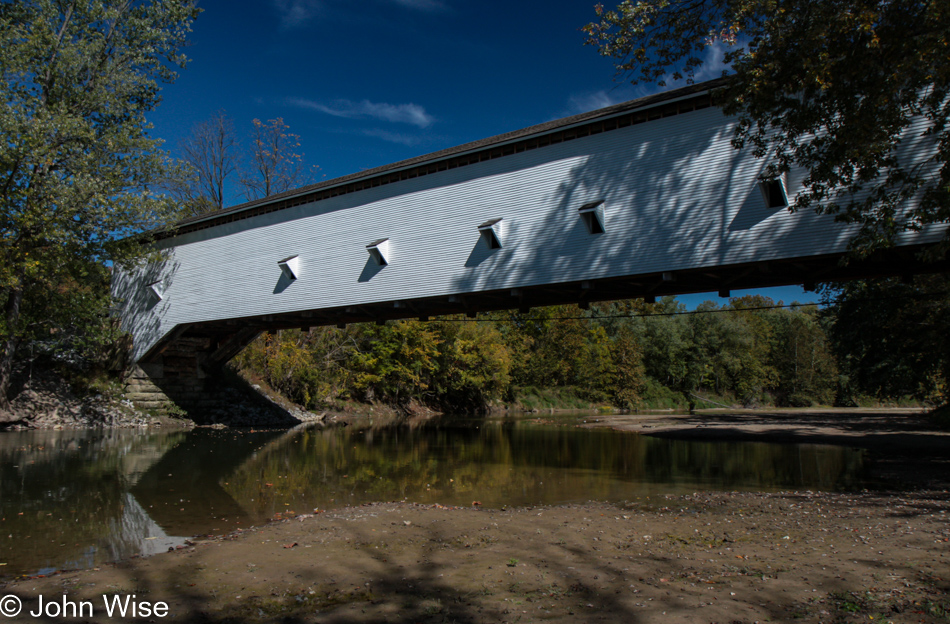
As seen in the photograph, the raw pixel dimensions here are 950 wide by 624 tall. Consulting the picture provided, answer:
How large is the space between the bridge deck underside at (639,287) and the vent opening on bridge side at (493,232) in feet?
3.78

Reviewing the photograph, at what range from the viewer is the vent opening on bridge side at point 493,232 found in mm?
13203

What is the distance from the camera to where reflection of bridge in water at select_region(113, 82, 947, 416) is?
10.4 metres

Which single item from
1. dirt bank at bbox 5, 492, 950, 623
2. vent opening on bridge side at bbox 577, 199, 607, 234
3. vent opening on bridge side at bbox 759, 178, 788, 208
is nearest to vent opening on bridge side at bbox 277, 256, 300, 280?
vent opening on bridge side at bbox 577, 199, 607, 234

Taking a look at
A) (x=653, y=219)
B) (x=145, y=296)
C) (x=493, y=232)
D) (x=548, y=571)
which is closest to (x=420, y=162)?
(x=493, y=232)

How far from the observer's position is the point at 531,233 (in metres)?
12.9

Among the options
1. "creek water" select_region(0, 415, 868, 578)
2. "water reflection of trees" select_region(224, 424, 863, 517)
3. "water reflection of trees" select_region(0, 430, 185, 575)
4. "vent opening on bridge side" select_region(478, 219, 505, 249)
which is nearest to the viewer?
"water reflection of trees" select_region(0, 430, 185, 575)

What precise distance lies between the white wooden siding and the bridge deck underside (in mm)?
400

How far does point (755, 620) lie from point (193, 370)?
76.0 ft

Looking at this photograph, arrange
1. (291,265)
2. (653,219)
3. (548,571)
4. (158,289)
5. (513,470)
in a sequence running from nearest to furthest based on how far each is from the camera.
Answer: (548,571), (513,470), (653,219), (291,265), (158,289)

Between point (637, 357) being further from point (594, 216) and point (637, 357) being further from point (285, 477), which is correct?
point (285, 477)

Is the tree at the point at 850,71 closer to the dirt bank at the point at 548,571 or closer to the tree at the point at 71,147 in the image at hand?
the dirt bank at the point at 548,571

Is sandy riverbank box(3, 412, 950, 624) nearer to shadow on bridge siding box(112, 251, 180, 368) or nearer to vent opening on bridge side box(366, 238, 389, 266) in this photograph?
vent opening on bridge side box(366, 238, 389, 266)

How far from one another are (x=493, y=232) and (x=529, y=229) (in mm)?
876

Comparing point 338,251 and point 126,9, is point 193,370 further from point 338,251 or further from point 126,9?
point 126,9
